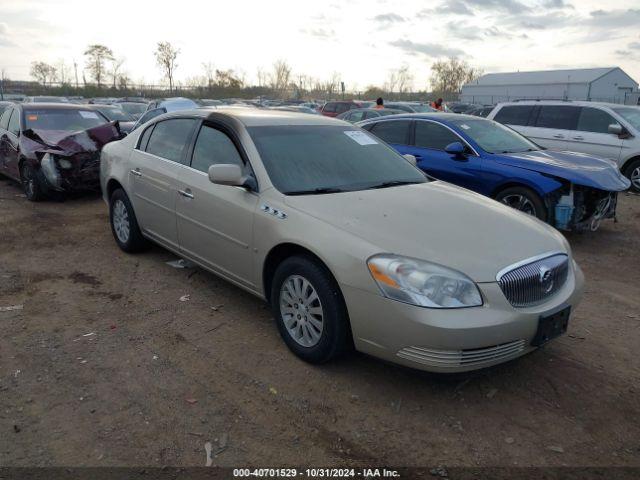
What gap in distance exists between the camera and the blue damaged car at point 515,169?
20.2ft

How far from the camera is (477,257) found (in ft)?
9.84

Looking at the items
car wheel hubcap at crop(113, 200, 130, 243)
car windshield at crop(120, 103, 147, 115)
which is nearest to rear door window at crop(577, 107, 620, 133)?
car wheel hubcap at crop(113, 200, 130, 243)

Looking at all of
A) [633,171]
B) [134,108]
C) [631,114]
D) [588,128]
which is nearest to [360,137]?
[588,128]

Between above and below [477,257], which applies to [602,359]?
below

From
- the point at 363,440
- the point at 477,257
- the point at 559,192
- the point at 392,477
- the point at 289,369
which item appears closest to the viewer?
the point at 392,477

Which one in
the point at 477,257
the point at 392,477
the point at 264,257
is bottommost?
the point at 392,477

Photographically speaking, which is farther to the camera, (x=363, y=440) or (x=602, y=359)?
(x=602, y=359)

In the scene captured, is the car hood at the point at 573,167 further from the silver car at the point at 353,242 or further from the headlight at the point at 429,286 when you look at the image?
the headlight at the point at 429,286

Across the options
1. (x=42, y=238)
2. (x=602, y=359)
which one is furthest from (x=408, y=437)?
(x=42, y=238)

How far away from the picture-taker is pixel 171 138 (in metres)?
4.91

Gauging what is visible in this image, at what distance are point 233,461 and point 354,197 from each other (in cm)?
192

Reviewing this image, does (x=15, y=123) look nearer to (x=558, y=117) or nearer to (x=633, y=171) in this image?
(x=558, y=117)

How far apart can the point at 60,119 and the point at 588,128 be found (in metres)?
10.0

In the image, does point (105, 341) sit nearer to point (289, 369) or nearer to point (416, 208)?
point (289, 369)
